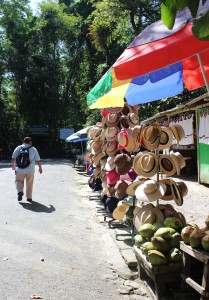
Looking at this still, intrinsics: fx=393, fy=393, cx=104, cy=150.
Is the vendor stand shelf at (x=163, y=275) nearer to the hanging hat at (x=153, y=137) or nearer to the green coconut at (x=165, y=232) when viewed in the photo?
the green coconut at (x=165, y=232)

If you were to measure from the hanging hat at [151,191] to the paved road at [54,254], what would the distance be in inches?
44.6

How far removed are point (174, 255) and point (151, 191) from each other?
4.04 ft

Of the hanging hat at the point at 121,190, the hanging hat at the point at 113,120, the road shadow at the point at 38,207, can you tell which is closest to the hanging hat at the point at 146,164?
the hanging hat at the point at 121,190

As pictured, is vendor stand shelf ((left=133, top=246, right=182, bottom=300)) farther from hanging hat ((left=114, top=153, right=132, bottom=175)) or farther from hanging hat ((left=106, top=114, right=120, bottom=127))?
hanging hat ((left=106, top=114, right=120, bottom=127))

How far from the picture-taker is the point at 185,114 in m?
14.7

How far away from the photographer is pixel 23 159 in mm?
11078

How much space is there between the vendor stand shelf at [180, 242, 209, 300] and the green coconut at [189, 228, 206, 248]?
0.17 ft

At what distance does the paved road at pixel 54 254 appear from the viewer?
4723 mm

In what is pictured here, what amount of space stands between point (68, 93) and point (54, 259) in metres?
43.6

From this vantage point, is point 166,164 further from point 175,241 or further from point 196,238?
point 196,238

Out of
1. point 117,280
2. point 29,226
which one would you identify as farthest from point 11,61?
point 117,280

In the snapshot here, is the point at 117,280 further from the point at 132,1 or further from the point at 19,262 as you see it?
the point at 132,1

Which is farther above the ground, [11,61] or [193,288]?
[11,61]

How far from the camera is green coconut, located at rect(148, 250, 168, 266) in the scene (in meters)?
4.24
